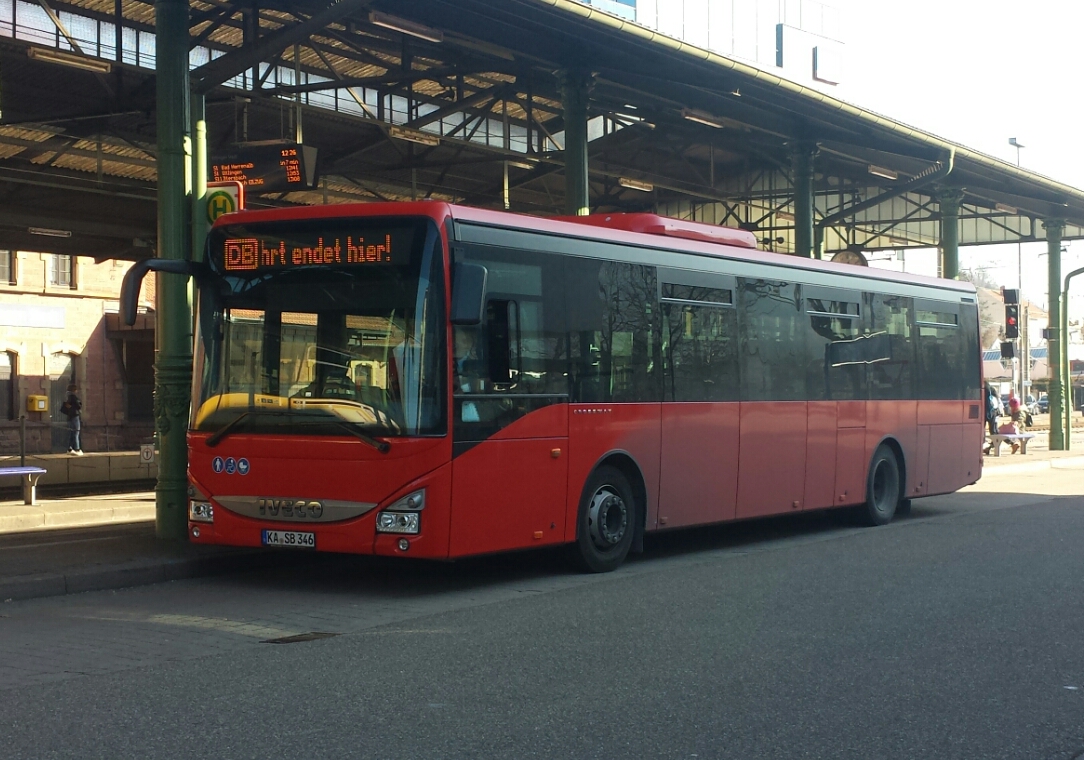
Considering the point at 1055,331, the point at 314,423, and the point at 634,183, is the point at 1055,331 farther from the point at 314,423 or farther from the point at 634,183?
the point at 314,423

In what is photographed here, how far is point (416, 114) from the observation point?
21859 mm

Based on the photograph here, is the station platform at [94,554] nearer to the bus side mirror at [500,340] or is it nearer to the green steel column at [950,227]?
the bus side mirror at [500,340]

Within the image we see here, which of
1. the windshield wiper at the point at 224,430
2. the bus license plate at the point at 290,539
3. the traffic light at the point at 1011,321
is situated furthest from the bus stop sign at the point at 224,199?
the traffic light at the point at 1011,321

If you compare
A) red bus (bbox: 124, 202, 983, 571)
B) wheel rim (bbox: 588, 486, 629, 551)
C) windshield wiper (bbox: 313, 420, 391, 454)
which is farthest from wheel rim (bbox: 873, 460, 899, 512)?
windshield wiper (bbox: 313, 420, 391, 454)

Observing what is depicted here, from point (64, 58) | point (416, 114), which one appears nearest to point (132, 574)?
point (64, 58)

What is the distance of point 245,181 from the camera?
1341 centimetres

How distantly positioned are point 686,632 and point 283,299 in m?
4.20

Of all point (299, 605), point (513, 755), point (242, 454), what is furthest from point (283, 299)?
point (513, 755)

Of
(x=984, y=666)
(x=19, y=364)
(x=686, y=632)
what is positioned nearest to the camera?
(x=984, y=666)

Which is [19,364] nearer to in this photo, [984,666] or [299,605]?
[299,605]

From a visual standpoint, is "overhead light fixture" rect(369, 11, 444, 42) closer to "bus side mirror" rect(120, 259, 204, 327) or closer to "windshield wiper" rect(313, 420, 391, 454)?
"bus side mirror" rect(120, 259, 204, 327)

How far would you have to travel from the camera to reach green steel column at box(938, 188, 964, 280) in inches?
1148

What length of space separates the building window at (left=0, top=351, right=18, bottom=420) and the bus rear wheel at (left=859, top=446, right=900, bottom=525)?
1335 inches

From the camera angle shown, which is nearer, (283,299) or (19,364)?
(283,299)
